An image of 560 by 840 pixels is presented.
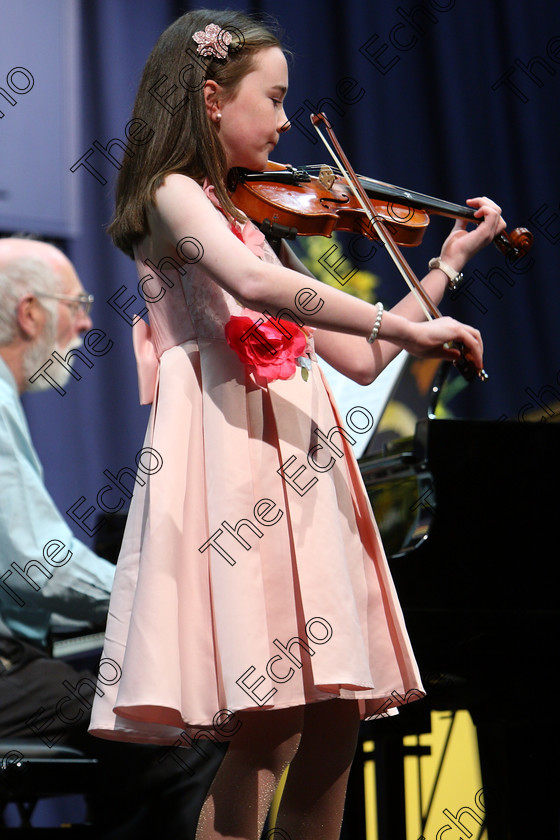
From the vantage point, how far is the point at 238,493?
1.10m

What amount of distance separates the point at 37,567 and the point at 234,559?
47.5 inches

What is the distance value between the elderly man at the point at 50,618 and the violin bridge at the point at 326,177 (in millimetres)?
1136

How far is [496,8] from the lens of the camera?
318cm

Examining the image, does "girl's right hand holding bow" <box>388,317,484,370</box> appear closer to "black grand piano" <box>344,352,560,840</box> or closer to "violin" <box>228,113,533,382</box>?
"violin" <box>228,113,533,382</box>

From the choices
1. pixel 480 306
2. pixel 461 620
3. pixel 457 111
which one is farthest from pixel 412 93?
pixel 461 620

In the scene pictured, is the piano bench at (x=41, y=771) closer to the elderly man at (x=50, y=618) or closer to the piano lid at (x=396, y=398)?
the elderly man at (x=50, y=618)

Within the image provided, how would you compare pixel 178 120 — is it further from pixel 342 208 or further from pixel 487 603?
pixel 487 603

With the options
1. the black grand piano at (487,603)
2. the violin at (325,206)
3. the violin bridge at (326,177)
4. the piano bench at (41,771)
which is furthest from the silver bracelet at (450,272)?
the piano bench at (41,771)

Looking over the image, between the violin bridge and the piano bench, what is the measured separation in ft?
3.54

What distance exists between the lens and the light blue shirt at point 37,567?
215 cm

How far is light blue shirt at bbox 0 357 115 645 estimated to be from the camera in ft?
7.07

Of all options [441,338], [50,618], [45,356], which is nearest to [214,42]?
[441,338]

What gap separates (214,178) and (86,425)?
A: 5.25 feet

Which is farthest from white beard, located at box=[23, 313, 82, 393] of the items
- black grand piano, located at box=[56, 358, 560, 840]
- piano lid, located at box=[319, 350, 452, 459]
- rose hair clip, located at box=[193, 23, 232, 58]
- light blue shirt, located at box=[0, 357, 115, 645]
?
rose hair clip, located at box=[193, 23, 232, 58]
